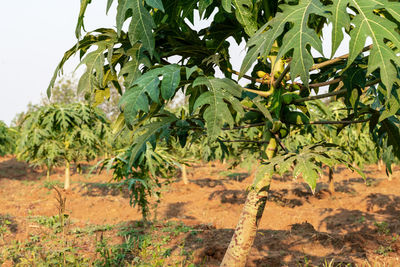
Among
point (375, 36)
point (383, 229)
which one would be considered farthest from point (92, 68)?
point (383, 229)

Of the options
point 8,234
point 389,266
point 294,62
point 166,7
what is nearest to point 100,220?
point 8,234

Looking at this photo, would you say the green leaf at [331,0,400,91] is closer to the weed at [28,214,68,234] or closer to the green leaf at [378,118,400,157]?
the green leaf at [378,118,400,157]

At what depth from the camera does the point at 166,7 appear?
1967 millimetres

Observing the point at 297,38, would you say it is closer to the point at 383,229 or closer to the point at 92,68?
the point at 92,68

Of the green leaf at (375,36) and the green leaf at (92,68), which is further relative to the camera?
the green leaf at (92,68)

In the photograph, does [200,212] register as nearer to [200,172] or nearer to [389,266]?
[389,266]

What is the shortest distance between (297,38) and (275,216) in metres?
6.19

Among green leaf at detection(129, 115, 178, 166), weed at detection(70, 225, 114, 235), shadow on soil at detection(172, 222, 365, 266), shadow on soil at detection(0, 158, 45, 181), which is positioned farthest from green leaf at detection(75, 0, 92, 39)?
shadow on soil at detection(0, 158, 45, 181)

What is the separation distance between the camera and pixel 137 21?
1582 millimetres

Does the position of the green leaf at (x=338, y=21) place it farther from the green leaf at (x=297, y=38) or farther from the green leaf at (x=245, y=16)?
the green leaf at (x=245, y=16)

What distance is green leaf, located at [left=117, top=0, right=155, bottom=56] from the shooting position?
5.10ft

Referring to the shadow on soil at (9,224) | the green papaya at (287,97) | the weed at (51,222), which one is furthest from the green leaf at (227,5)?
the shadow on soil at (9,224)

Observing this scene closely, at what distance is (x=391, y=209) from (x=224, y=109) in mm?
7983

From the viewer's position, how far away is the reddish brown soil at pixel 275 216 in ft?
13.1
